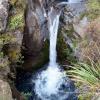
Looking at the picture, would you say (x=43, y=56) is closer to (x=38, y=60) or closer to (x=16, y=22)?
(x=38, y=60)

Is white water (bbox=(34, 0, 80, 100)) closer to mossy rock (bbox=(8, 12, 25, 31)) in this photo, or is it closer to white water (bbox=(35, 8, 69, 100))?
white water (bbox=(35, 8, 69, 100))

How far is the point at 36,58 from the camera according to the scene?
1080 centimetres

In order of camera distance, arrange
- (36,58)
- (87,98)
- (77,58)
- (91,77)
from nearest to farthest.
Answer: (91,77)
(87,98)
(77,58)
(36,58)

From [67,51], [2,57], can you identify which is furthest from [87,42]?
[2,57]

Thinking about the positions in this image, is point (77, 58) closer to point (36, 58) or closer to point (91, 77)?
point (36, 58)

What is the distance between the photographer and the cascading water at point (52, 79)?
10.1 m

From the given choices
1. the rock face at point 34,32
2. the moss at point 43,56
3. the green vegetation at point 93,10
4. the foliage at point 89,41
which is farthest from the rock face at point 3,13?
the green vegetation at point 93,10

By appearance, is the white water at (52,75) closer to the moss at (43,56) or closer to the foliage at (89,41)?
the moss at (43,56)

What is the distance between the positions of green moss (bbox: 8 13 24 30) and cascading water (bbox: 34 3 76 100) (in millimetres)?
1717

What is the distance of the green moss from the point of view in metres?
9.08

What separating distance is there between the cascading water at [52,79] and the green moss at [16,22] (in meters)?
1.72

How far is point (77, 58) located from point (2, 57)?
2710 millimetres

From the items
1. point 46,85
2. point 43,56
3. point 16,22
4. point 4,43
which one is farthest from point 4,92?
point 43,56

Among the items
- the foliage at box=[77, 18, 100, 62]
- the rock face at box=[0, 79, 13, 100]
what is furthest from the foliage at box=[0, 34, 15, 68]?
the foliage at box=[77, 18, 100, 62]
